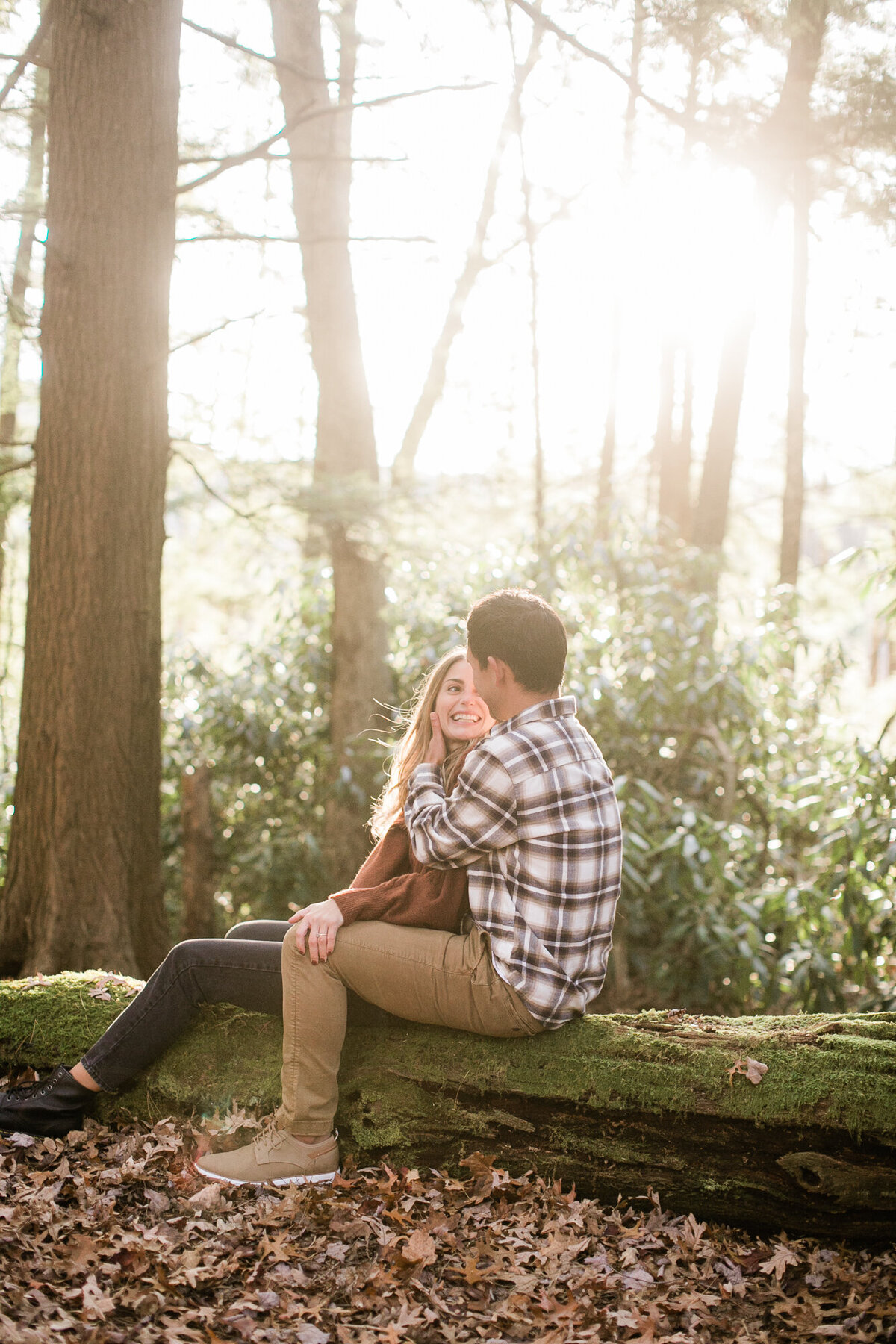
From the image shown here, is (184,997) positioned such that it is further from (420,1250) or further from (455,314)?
(455,314)

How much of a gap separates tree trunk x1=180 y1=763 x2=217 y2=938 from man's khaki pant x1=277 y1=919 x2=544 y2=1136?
3.46m

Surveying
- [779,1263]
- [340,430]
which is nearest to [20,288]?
[340,430]

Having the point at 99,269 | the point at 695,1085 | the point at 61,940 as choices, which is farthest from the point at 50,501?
the point at 695,1085

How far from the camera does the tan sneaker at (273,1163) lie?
294 cm

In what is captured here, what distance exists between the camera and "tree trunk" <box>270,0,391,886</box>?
6367mm

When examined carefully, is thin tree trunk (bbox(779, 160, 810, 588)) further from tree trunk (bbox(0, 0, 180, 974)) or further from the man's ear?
the man's ear

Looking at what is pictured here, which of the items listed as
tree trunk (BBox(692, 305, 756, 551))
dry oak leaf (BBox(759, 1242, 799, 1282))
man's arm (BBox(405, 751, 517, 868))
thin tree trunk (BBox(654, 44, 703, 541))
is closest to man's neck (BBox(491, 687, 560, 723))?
man's arm (BBox(405, 751, 517, 868))

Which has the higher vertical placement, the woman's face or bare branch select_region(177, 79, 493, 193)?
bare branch select_region(177, 79, 493, 193)

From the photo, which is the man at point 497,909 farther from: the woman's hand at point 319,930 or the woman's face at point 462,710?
A: the woman's face at point 462,710

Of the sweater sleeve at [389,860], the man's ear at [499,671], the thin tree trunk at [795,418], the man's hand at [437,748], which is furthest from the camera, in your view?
the thin tree trunk at [795,418]

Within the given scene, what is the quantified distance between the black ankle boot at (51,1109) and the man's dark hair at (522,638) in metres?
1.92

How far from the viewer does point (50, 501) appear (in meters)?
4.48

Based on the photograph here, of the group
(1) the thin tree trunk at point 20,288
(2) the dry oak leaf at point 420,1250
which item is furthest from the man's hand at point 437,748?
(1) the thin tree trunk at point 20,288

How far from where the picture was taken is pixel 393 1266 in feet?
8.64
